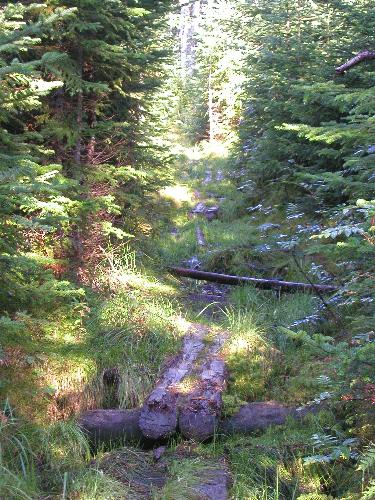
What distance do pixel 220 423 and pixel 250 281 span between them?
11.2ft

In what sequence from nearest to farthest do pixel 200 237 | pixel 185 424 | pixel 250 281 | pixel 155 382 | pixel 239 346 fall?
pixel 185 424, pixel 155 382, pixel 239 346, pixel 250 281, pixel 200 237

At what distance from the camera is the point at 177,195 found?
14.1m

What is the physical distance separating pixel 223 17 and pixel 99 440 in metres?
19.1

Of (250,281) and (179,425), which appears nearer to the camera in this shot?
(179,425)

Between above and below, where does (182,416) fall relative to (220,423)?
above

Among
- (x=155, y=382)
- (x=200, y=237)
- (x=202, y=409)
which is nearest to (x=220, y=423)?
(x=202, y=409)

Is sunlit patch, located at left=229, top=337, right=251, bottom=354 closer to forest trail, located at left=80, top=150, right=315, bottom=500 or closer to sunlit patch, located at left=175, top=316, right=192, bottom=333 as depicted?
forest trail, located at left=80, top=150, right=315, bottom=500

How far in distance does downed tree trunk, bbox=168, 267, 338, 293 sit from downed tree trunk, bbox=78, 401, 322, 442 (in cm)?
231

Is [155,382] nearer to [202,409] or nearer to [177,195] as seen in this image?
[202,409]

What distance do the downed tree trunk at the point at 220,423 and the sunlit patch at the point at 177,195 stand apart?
29.9ft

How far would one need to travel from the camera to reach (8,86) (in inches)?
185

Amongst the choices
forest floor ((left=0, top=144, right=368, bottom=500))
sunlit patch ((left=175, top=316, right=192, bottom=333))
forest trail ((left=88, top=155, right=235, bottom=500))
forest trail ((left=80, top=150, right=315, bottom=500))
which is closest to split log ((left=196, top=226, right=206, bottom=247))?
forest floor ((left=0, top=144, right=368, bottom=500))

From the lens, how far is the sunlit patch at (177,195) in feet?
44.7

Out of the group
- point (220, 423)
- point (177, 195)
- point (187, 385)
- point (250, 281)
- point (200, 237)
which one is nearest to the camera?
point (220, 423)
